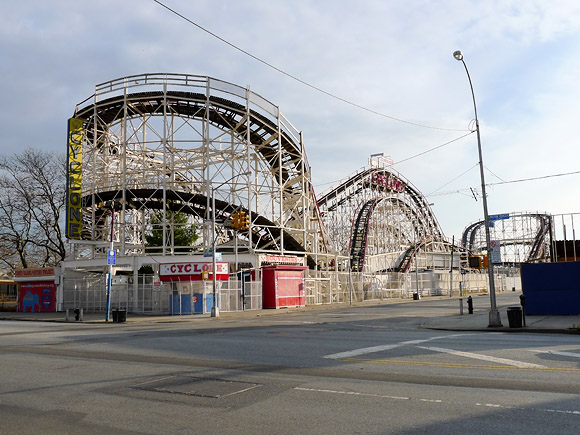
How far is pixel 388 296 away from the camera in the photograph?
178ft

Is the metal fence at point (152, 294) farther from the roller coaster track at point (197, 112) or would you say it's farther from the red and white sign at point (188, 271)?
the roller coaster track at point (197, 112)

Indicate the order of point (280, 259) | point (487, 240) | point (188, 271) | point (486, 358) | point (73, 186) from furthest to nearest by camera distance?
point (280, 259), point (73, 186), point (188, 271), point (487, 240), point (486, 358)

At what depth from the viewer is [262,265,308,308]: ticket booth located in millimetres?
37625

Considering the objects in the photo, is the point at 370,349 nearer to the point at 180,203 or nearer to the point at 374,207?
the point at 180,203

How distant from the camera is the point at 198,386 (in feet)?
28.8

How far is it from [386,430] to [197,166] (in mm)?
35858

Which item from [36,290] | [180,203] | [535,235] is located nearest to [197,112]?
[180,203]

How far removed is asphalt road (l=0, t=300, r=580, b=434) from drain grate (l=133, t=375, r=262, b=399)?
0.06 feet

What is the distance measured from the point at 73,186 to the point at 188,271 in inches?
446

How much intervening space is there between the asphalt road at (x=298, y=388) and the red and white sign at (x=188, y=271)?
65.1ft

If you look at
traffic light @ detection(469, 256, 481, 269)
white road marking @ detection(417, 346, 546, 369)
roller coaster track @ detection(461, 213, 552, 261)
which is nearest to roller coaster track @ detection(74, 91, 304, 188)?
traffic light @ detection(469, 256, 481, 269)

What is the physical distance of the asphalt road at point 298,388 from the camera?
20.8ft

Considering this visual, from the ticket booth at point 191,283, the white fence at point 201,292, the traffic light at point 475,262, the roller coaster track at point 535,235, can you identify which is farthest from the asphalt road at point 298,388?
the roller coaster track at point 535,235

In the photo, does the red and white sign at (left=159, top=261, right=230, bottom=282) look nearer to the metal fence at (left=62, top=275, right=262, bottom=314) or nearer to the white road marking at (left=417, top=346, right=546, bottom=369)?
the metal fence at (left=62, top=275, right=262, bottom=314)
